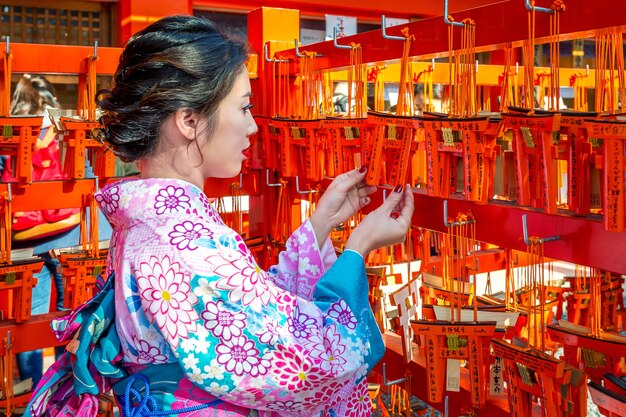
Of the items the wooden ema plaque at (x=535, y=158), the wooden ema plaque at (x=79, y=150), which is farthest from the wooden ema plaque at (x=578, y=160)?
the wooden ema plaque at (x=79, y=150)

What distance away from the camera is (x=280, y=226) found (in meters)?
2.25

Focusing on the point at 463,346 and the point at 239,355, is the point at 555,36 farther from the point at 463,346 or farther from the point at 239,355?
the point at 239,355

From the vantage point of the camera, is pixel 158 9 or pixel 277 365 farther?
pixel 158 9

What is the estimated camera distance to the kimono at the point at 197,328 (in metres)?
1.04

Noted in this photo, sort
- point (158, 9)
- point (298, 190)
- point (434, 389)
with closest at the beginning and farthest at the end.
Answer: point (434, 389)
point (298, 190)
point (158, 9)

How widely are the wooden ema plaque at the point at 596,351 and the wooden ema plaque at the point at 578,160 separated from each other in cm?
25

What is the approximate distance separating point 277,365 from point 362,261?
0.21 m

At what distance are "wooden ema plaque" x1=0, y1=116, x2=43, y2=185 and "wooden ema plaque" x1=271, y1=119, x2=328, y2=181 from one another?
63 centimetres

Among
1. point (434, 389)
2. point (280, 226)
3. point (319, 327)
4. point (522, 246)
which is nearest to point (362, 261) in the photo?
point (319, 327)

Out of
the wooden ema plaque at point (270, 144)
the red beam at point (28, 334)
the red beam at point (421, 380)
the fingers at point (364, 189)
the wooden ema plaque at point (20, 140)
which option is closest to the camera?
the fingers at point (364, 189)

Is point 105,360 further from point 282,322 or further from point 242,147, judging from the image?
point 242,147

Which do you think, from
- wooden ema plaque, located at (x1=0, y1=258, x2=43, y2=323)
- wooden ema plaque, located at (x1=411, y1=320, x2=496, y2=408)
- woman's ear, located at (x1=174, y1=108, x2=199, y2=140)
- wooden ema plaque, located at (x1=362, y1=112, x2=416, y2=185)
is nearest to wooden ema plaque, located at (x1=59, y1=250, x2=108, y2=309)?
wooden ema plaque, located at (x1=0, y1=258, x2=43, y2=323)

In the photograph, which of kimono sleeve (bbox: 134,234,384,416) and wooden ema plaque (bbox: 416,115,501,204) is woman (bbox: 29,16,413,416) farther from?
wooden ema plaque (bbox: 416,115,501,204)

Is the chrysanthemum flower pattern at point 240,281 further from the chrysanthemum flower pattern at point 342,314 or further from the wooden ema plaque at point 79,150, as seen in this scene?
the wooden ema plaque at point 79,150
